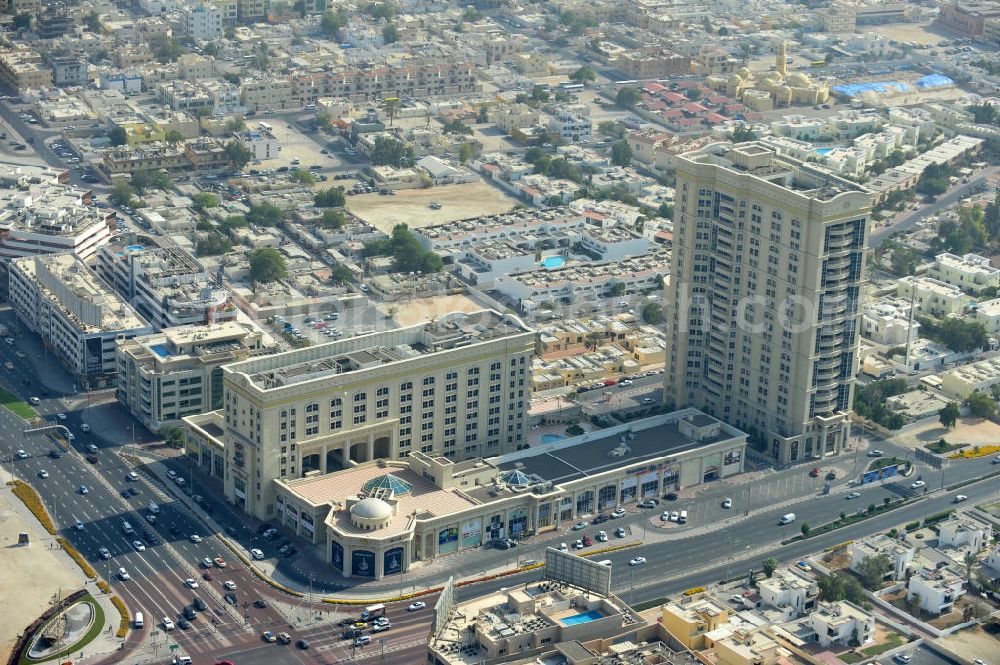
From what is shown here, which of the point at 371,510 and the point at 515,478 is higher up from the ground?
the point at 371,510

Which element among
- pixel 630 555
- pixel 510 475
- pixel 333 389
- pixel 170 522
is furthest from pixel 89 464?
pixel 630 555

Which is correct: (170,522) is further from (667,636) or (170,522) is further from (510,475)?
(667,636)

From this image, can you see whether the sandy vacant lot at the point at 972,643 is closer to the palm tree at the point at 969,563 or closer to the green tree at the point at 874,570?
the palm tree at the point at 969,563

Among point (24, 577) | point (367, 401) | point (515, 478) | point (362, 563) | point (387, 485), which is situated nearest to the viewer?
point (24, 577)

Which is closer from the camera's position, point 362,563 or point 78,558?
point 362,563

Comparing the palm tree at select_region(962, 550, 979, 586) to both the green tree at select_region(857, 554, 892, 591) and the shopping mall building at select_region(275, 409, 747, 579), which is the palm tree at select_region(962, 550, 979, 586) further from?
the shopping mall building at select_region(275, 409, 747, 579)

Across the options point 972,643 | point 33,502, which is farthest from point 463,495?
point 972,643

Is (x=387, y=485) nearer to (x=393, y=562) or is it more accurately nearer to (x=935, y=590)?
(x=393, y=562)
